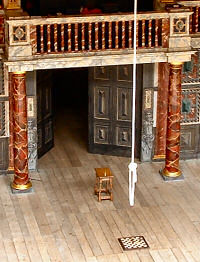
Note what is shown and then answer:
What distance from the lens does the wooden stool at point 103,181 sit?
1984 cm

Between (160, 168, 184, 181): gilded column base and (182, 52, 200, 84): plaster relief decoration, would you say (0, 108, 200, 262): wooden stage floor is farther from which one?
(182, 52, 200, 84): plaster relief decoration

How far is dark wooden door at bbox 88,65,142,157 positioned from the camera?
21.7m

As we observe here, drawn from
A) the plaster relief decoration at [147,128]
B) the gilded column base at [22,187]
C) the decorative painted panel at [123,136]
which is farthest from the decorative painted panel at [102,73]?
the gilded column base at [22,187]

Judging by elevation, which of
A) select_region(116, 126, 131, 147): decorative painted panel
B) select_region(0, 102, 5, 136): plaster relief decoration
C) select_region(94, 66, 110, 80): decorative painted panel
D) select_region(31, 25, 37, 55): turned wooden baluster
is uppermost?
select_region(31, 25, 37, 55): turned wooden baluster

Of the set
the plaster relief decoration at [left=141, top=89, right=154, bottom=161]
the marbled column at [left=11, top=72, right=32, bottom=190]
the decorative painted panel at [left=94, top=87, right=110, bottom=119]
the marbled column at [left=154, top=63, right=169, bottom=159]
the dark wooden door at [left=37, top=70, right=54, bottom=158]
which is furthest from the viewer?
the decorative painted panel at [left=94, top=87, right=110, bottom=119]

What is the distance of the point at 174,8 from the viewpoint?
19.7 meters

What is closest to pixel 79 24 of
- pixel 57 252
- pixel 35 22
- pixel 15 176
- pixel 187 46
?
pixel 35 22

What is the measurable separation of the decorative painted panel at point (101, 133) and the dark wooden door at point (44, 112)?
1.21 meters

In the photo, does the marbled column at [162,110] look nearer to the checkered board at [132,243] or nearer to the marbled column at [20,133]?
the marbled column at [20,133]

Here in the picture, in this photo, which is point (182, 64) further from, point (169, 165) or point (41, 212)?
point (41, 212)

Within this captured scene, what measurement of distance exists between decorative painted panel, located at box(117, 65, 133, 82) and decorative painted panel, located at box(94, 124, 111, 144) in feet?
4.58


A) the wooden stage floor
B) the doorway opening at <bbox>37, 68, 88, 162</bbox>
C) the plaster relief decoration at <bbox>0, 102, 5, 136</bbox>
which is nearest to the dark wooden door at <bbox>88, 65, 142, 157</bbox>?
the wooden stage floor

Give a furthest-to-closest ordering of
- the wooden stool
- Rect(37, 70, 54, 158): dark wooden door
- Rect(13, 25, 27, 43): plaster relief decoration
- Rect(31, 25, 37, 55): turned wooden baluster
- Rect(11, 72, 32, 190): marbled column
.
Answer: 1. Rect(37, 70, 54, 158): dark wooden door
2. the wooden stool
3. Rect(11, 72, 32, 190): marbled column
4. Rect(31, 25, 37, 55): turned wooden baluster
5. Rect(13, 25, 27, 43): plaster relief decoration

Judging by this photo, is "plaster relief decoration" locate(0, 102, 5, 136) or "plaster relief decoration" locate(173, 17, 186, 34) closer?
"plaster relief decoration" locate(173, 17, 186, 34)
